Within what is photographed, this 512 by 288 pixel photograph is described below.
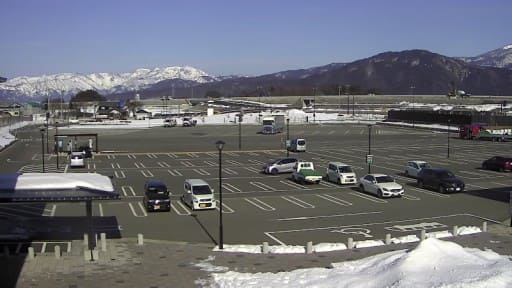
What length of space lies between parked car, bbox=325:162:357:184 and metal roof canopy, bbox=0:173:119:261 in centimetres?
2013

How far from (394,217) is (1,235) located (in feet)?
57.2

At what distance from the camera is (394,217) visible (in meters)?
28.2

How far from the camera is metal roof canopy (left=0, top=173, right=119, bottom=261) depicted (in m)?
20.0

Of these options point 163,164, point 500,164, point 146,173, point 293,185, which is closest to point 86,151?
point 163,164

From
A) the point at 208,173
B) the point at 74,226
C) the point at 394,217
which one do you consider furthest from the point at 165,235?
the point at 208,173

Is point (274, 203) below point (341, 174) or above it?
below

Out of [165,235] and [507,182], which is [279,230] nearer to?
[165,235]

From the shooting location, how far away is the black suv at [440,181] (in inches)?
1368

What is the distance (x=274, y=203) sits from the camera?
105 ft

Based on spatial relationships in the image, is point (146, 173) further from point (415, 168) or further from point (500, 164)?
point (500, 164)

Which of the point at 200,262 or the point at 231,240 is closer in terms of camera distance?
the point at 200,262

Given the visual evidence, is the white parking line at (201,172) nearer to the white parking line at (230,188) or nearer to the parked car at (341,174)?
the white parking line at (230,188)

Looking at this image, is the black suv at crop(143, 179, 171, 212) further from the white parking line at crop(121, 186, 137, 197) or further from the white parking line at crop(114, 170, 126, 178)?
the white parking line at crop(114, 170, 126, 178)

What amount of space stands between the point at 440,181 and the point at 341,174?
20.9 feet
